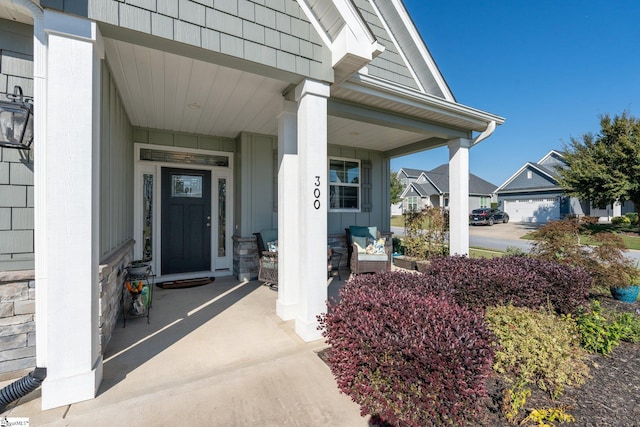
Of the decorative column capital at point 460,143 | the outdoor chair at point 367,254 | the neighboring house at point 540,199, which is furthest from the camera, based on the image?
the neighboring house at point 540,199

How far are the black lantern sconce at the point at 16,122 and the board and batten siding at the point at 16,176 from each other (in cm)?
7

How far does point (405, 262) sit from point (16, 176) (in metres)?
6.26

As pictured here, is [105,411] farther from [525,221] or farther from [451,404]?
[525,221]

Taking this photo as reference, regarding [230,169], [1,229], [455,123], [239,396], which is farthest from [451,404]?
[230,169]

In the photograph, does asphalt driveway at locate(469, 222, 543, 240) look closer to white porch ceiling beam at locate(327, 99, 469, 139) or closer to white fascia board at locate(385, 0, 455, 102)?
white porch ceiling beam at locate(327, 99, 469, 139)

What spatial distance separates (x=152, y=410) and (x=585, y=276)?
14.5 feet

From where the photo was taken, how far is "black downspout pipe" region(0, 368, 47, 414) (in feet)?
5.97

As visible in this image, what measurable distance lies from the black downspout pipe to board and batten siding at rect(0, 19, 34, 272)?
0.78 metres

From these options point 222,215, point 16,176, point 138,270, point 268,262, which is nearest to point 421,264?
point 268,262

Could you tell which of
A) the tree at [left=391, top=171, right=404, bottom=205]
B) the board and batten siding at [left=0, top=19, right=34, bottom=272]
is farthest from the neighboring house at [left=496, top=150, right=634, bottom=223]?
the board and batten siding at [left=0, top=19, right=34, bottom=272]

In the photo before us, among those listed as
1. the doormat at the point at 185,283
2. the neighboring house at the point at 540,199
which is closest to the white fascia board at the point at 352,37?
the doormat at the point at 185,283

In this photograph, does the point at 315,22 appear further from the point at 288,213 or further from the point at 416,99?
the point at 288,213

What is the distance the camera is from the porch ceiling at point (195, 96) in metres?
2.69

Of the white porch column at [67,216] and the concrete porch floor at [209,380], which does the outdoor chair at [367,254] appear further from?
the white porch column at [67,216]
